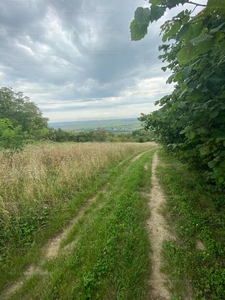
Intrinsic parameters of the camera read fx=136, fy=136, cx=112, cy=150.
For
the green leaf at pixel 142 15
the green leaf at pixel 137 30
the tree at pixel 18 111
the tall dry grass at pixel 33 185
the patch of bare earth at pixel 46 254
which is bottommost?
the patch of bare earth at pixel 46 254

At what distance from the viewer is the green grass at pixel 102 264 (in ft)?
5.86

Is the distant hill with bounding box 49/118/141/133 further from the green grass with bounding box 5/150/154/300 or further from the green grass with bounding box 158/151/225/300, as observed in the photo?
the green grass with bounding box 5/150/154/300

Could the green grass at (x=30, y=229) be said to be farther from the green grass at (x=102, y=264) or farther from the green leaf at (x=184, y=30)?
the green leaf at (x=184, y=30)

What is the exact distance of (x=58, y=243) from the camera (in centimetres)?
271

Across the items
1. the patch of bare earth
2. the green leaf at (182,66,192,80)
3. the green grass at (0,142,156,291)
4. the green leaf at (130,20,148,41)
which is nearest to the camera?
the green leaf at (130,20,148,41)

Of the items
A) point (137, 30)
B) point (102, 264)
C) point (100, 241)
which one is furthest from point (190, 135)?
point (100, 241)

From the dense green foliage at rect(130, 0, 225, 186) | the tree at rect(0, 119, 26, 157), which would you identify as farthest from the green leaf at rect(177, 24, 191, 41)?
the tree at rect(0, 119, 26, 157)

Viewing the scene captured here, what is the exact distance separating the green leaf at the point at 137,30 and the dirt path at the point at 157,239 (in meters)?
2.78

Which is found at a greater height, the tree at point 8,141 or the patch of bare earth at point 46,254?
the tree at point 8,141

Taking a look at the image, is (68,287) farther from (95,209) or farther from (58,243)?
(95,209)

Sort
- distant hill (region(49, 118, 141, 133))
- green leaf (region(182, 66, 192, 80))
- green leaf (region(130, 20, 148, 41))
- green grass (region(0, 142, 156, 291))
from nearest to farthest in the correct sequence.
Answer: green leaf (region(130, 20, 148, 41))
green leaf (region(182, 66, 192, 80))
green grass (region(0, 142, 156, 291))
distant hill (region(49, 118, 141, 133))

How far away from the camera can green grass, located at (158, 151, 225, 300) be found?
1754mm

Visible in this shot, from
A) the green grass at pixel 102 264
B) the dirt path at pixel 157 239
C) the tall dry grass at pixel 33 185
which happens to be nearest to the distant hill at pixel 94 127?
→ the tall dry grass at pixel 33 185

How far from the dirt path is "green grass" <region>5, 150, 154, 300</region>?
0.30 ft
